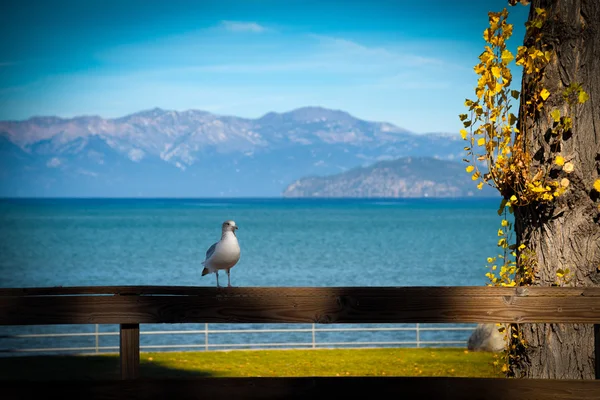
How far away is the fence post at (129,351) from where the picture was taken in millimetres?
3781

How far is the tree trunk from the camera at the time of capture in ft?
17.4

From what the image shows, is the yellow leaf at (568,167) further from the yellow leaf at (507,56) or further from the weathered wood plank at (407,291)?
the weathered wood plank at (407,291)

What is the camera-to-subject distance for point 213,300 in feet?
12.5

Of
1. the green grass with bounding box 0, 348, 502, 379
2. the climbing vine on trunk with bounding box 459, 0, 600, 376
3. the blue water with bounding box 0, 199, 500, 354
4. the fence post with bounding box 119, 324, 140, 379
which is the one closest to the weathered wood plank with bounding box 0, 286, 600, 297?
the fence post with bounding box 119, 324, 140, 379

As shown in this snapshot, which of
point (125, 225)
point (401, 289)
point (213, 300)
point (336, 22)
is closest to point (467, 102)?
point (401, 289)

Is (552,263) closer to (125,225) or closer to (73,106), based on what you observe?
(125,225)

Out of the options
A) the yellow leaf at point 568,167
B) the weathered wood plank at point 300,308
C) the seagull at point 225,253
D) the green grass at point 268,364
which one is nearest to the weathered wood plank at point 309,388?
the weathered wood plank at point 300,308

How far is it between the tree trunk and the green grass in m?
9.16

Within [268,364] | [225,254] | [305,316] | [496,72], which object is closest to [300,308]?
[305,316]

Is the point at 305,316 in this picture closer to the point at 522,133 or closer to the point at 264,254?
the point at 522,133

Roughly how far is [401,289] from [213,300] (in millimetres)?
905

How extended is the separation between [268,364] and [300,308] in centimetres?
1339

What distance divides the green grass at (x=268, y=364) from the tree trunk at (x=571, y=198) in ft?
30.1

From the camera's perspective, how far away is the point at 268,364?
16844mm
